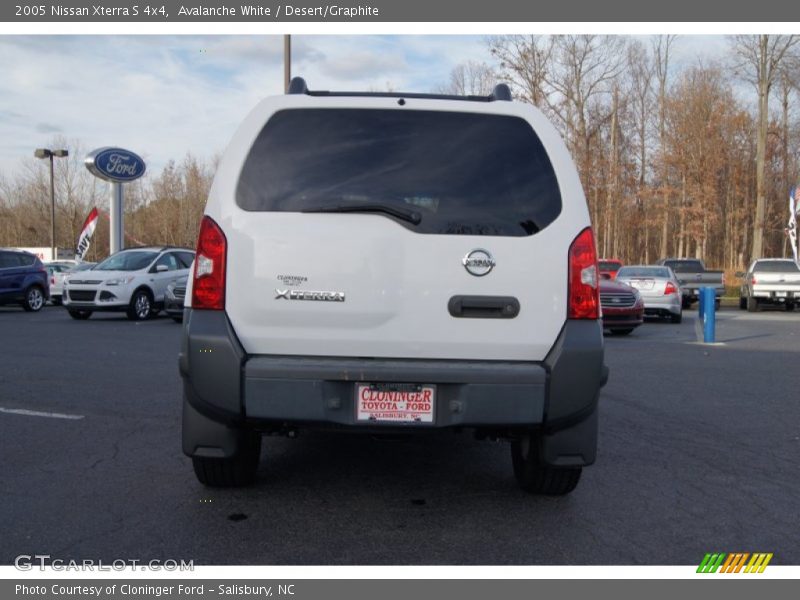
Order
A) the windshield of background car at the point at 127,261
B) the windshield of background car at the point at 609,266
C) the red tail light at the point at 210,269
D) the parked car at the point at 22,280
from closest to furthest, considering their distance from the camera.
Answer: the red tail light at the point at 210,269, the windshield of background car at the point at 127,261, the parked car at the point at 22,280, the windshield of background car at the point at 609,266

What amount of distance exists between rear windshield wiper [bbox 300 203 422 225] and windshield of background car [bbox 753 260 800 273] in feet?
76.9

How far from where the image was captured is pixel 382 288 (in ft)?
12.0

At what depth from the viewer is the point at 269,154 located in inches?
150

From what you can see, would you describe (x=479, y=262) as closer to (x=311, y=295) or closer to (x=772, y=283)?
(x=311, y=295)

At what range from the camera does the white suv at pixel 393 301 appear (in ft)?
11.8

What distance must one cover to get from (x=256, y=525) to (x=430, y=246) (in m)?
1.68

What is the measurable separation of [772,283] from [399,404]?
23.1 meters

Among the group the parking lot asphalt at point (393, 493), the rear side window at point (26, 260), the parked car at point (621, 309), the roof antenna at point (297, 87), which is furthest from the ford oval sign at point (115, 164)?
the roof antenna at point (297, 87)

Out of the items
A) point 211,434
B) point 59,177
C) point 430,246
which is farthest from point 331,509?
Result: point 59,177

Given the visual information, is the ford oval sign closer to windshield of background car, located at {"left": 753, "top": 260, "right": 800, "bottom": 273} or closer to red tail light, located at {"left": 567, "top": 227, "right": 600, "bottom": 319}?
windshield of background car, located at {"left": 753, "top": 260, "right": 800, "bottom": 273}

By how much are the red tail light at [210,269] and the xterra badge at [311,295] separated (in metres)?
0.31

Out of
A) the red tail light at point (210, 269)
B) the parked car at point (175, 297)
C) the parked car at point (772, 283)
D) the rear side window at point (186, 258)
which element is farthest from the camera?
the parked car at point (772, 283)

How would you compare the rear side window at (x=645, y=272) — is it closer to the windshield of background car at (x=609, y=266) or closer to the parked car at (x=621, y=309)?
the parked car at (x=621, y=309)

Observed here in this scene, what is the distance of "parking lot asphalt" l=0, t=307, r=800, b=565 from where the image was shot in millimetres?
3613
